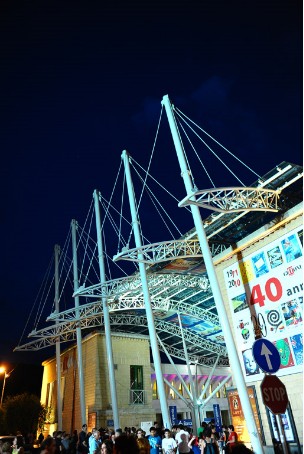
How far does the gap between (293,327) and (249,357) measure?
2807mm

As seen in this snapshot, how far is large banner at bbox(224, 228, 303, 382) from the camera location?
13891mm

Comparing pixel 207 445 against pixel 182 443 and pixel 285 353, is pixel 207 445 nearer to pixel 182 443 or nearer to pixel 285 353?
pixel 182 443

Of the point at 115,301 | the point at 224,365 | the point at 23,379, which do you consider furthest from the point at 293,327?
the point at 23,379

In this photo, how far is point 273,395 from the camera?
5.46 meters

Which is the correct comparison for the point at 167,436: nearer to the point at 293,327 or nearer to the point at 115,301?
the point at 293,327

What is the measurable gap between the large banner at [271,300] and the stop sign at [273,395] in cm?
885

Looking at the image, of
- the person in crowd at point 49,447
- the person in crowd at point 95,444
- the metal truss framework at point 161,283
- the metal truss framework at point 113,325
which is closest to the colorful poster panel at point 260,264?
the person in crowd at point 95,444

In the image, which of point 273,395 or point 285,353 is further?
point 285,353

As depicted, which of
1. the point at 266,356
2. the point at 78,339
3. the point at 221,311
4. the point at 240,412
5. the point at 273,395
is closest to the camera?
the point at 273,395

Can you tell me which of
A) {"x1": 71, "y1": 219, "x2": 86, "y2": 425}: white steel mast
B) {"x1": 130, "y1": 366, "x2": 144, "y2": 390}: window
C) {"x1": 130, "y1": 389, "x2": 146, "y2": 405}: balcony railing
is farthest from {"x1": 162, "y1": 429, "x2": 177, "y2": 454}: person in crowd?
{"x1": 130, "y1": 366, "x2": 144, "y2": 390}: window

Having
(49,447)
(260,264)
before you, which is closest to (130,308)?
(260,264)

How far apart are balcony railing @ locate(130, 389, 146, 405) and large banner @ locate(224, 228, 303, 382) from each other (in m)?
17.9

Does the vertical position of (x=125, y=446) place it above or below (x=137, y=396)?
below

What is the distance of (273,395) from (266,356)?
729 mm
